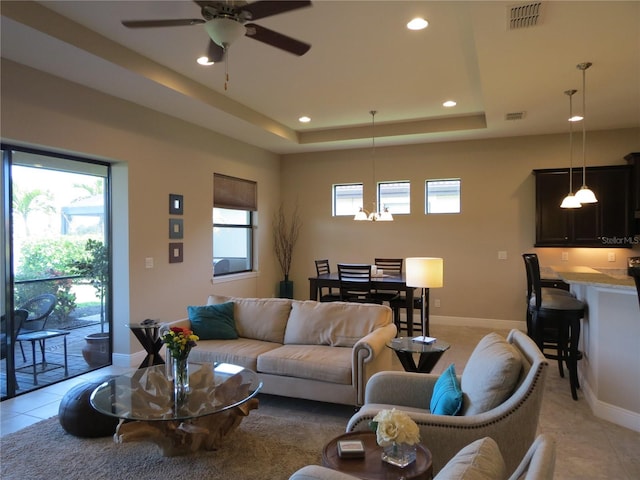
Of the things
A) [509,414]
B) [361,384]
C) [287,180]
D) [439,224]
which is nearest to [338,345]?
[361,384]

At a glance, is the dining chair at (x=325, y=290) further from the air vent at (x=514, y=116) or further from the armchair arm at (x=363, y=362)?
the air vent at (x=514, y=116)

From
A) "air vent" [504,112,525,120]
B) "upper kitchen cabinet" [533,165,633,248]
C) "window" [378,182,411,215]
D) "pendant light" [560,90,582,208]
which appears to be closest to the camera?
"pendant light" [560,90,582,208]

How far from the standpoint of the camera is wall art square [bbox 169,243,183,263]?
5359mm

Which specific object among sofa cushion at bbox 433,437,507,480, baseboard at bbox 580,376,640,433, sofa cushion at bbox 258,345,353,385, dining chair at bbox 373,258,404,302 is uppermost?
dining chair at bbox 373,258,404,302

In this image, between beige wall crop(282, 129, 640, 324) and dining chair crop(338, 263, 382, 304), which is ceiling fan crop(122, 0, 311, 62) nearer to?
dining chair crop(338, 263, 382, 304)

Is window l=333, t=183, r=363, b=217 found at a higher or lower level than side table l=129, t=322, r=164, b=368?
higher

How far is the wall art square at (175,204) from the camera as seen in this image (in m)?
5.36

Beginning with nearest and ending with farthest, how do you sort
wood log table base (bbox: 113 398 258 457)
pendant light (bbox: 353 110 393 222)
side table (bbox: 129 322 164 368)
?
wood log table base (bbox: 113 398 258 457), side table (bbox: 129 322 164 368), pendant light (bbox: 353 110 393 222)

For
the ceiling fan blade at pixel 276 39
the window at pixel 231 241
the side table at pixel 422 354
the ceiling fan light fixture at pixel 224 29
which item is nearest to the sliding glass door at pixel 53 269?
the window at pixel 231 241

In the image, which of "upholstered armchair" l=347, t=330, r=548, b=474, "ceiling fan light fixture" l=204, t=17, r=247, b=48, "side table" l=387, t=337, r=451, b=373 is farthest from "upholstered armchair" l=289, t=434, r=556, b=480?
"ceiling fan light fixture" l=204, t=17, r=247, b=48

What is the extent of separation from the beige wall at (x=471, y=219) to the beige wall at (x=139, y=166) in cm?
201

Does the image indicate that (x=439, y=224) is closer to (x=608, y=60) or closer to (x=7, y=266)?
(x=608, y=60)

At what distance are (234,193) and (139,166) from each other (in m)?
1.95

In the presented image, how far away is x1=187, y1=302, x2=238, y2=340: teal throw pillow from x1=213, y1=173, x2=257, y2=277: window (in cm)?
225
